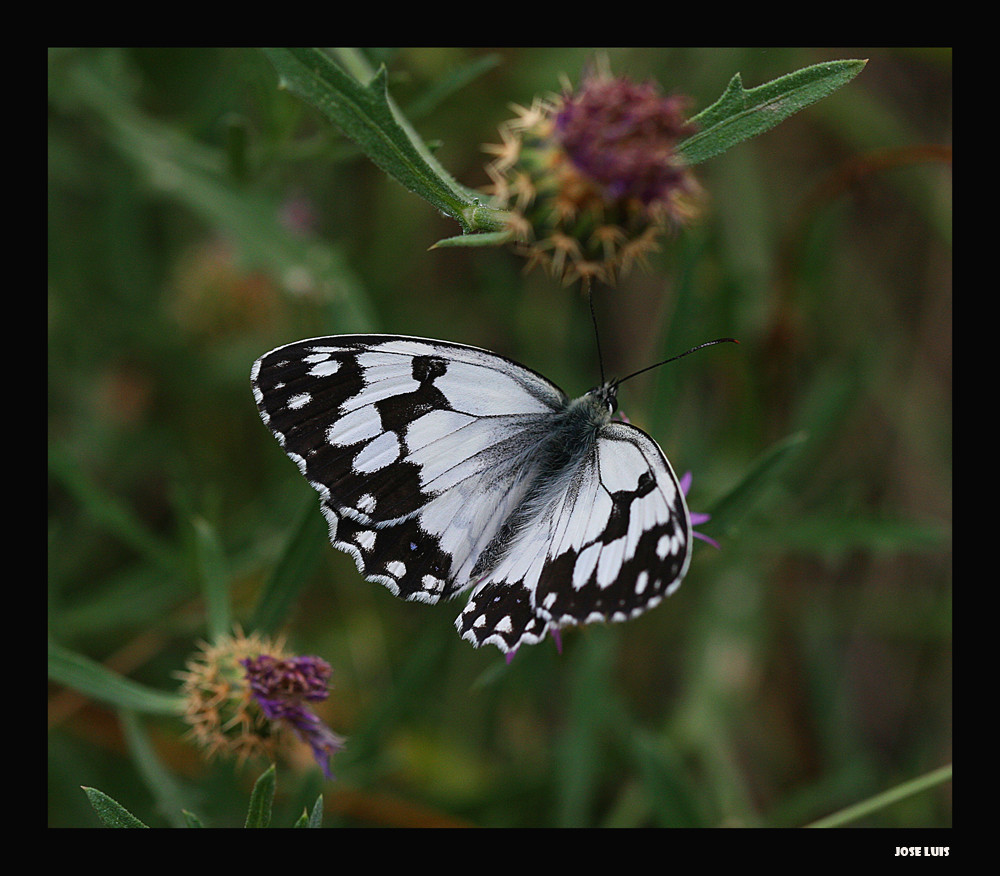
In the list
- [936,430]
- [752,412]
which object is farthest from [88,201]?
[936,430]

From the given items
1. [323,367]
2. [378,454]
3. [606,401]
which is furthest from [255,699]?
[606,401]

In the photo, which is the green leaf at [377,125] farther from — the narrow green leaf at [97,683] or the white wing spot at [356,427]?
the narrow green leaf at [97,683]

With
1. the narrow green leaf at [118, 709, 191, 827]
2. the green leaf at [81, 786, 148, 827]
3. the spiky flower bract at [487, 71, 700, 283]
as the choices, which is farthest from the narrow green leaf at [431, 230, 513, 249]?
the narrow green leaf at [118, 709, 191, 827]

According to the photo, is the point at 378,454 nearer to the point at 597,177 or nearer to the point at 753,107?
the point at 597,177

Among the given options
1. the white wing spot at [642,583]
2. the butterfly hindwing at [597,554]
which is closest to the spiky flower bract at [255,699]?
the butterfly hindwing at [597,554]

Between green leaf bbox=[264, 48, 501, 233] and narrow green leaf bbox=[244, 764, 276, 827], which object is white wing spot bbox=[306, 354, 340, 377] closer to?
green leaf bbox=[264, 48, 501, 233]

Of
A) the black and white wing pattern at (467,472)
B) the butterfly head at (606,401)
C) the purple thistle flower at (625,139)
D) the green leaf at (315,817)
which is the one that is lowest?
the green leaf at (315,817)

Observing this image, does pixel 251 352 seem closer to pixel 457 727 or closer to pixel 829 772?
pixel 457 727
